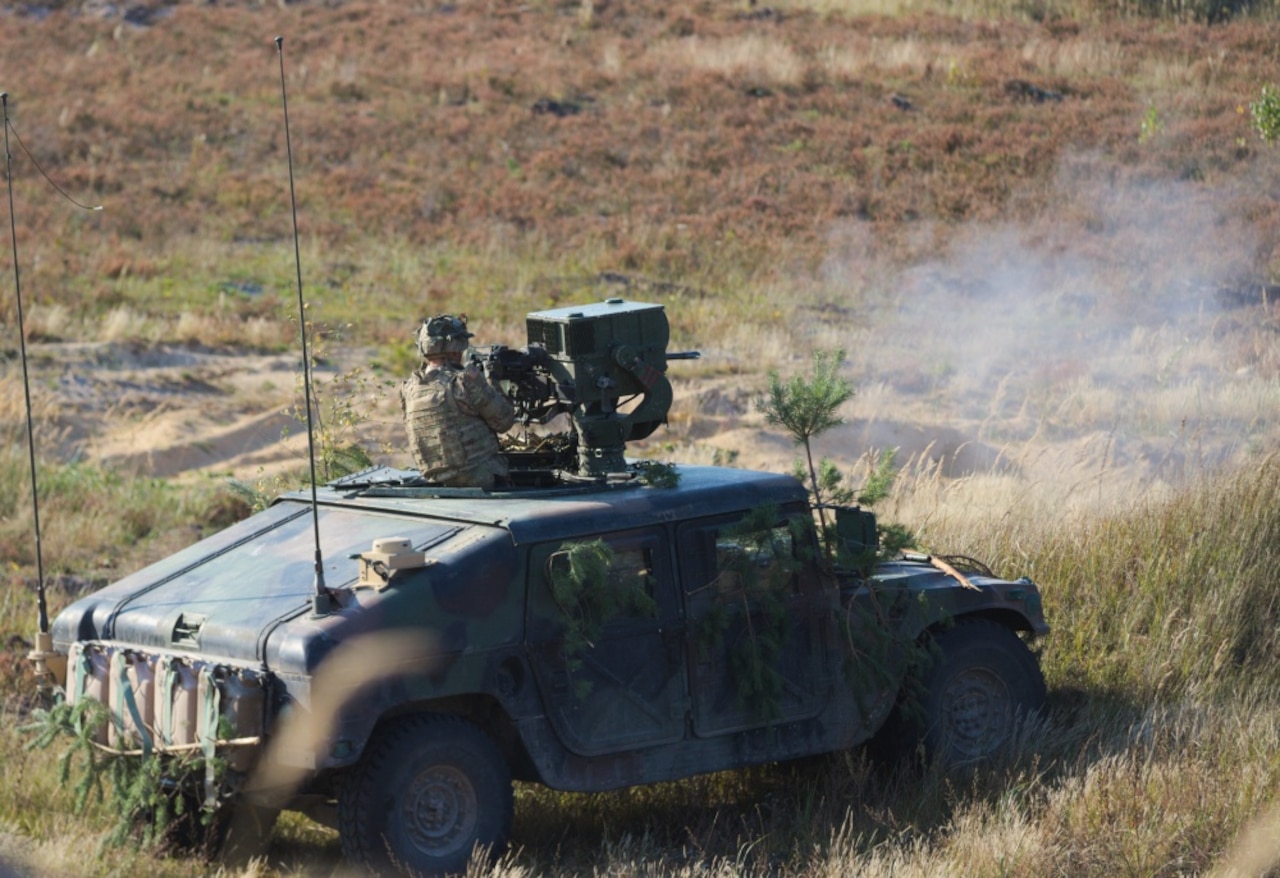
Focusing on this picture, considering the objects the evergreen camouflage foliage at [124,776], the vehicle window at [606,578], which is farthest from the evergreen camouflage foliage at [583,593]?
the evergreen camouflage foliage at [124,776]

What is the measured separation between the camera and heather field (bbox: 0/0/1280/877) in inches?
339

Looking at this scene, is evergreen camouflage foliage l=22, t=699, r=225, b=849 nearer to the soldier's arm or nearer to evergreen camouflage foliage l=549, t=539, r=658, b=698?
evergreen camouflage foliage l=549, t=539, r=658, b=698

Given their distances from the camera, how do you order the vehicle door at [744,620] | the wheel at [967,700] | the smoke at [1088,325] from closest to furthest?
the vehicle door at [744,620] → the wheel at [967,700] → the smoke at [1088,325]

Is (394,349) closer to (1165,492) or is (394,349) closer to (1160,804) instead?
(1165,492)

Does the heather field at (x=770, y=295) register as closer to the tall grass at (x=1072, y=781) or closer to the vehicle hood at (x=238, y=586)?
the tall grass at (x=1072, y=781)

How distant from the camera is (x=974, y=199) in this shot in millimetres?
28031

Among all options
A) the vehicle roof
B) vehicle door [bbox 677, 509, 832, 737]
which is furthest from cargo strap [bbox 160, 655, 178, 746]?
vehicle door [bbox 677, 509, 832, 737]

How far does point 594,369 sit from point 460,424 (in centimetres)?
64

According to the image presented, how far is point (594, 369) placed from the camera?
8477 millimetres

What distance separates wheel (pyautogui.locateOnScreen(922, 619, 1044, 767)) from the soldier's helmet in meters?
2.57

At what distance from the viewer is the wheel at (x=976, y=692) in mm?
8797

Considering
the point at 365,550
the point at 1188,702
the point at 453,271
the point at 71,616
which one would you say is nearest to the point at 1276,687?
the point at 1188,702

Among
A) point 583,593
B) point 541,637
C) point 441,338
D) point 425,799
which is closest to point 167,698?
point 425,799

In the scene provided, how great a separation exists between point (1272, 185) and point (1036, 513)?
560 inches
